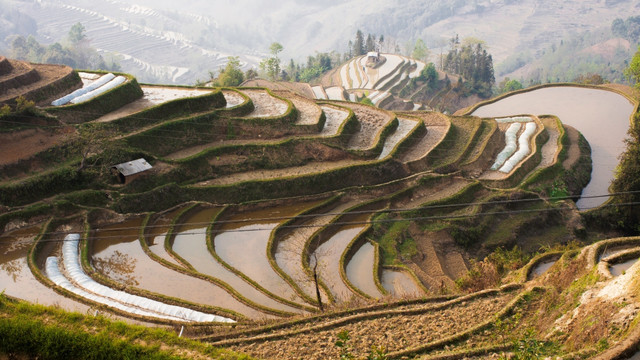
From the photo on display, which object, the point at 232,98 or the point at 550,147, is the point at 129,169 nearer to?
the point at 232,98

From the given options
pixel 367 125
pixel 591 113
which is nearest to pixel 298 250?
pixel 367 125

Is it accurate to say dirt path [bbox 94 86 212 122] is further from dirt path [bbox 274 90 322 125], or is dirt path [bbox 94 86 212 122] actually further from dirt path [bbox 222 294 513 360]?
dirt path [bbox 222 294 513 360]

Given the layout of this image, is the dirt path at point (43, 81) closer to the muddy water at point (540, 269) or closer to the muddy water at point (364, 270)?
the muddy water at point (364, 270)

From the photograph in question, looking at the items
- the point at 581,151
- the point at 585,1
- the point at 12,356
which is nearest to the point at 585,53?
the point at 585,1

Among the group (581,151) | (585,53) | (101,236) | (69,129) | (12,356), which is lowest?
(585,53)

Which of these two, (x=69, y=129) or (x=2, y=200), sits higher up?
(x=69, y=129)

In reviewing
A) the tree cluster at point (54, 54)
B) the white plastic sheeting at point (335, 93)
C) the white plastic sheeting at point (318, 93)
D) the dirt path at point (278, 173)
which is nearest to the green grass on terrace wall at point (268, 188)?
the dirt path at point (278, 173)

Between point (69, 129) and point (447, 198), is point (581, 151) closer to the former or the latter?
point (447, 198)
